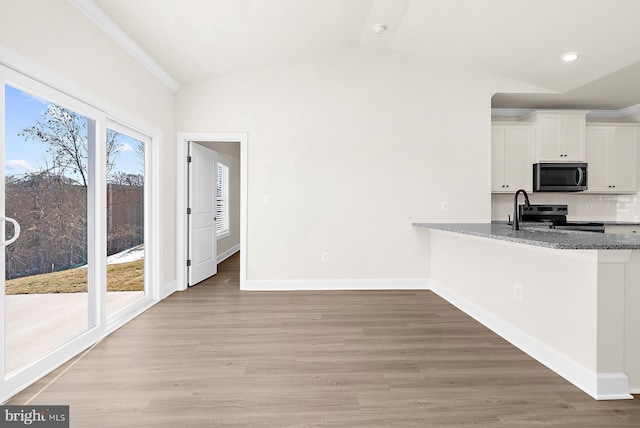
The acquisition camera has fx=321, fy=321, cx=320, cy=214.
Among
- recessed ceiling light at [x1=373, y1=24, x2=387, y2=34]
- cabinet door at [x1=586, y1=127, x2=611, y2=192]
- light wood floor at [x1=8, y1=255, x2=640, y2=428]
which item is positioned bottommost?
light wood floor at [x1=8, y1=255, x2=640, y2=428]

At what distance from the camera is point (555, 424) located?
161 cm

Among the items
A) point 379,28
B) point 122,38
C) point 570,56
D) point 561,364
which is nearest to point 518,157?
point 570,56

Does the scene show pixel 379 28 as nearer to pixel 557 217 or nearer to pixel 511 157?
pixel 511 157

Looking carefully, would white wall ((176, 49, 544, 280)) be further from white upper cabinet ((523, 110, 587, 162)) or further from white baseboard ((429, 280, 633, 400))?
white baseboard ((429, 280, 633, 400))

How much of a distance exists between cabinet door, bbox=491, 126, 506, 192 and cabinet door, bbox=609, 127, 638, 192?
1707 mm

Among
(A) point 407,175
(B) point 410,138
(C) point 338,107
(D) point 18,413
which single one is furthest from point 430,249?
(D) point 18,413

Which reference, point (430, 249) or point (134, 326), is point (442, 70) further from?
point (134, 326)

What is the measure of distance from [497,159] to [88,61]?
15.5 feet

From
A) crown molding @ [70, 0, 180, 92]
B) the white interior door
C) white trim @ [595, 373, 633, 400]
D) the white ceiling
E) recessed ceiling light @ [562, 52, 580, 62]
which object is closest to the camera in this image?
white trim @ [595, 373, 633, 400]

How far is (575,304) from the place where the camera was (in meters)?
1.99

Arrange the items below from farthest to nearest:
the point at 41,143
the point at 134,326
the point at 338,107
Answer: the point at 338,107 → the point at 134,326 → the point at 41,143

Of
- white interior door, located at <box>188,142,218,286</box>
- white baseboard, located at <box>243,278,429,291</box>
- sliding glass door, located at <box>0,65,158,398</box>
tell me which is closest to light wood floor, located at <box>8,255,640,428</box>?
sliding glass door, located at <box>0,65,158,398</box>

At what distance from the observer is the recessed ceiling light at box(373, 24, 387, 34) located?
3676 mm

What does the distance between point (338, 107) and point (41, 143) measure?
121 inches
